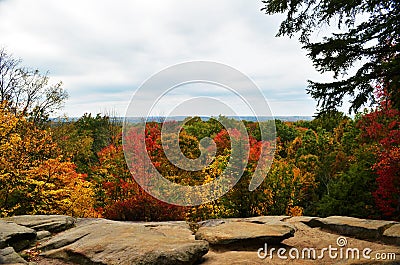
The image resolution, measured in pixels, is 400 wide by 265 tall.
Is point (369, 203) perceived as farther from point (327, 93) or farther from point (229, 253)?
point (229, 253)

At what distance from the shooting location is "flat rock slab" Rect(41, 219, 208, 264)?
417cm

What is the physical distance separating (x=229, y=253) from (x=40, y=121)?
14719mm

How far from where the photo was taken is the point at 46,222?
643cm

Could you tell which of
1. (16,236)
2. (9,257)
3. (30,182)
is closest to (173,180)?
(30,182)

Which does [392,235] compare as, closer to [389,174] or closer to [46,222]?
[389,174]

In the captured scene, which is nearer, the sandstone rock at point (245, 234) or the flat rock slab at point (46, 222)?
the sandstone rock at point (245, 234)

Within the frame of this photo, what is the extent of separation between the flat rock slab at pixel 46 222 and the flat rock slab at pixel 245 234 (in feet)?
9.18

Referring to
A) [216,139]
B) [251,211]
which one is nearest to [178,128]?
[216,139]

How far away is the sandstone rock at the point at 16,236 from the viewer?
16.9 ft

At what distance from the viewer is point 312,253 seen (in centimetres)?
499

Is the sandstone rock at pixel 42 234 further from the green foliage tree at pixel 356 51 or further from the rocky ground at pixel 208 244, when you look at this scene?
the green foliage tree at pixel 356 51

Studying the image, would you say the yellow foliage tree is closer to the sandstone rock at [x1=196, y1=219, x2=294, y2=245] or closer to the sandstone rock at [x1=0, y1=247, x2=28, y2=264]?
the sandstone rock at [x1=0, y1=247, x2=28, y2=264]

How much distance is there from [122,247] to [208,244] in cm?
115

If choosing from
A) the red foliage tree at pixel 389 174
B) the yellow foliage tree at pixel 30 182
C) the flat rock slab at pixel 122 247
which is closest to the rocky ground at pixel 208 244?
the flat rock slab at pixel 122 247
